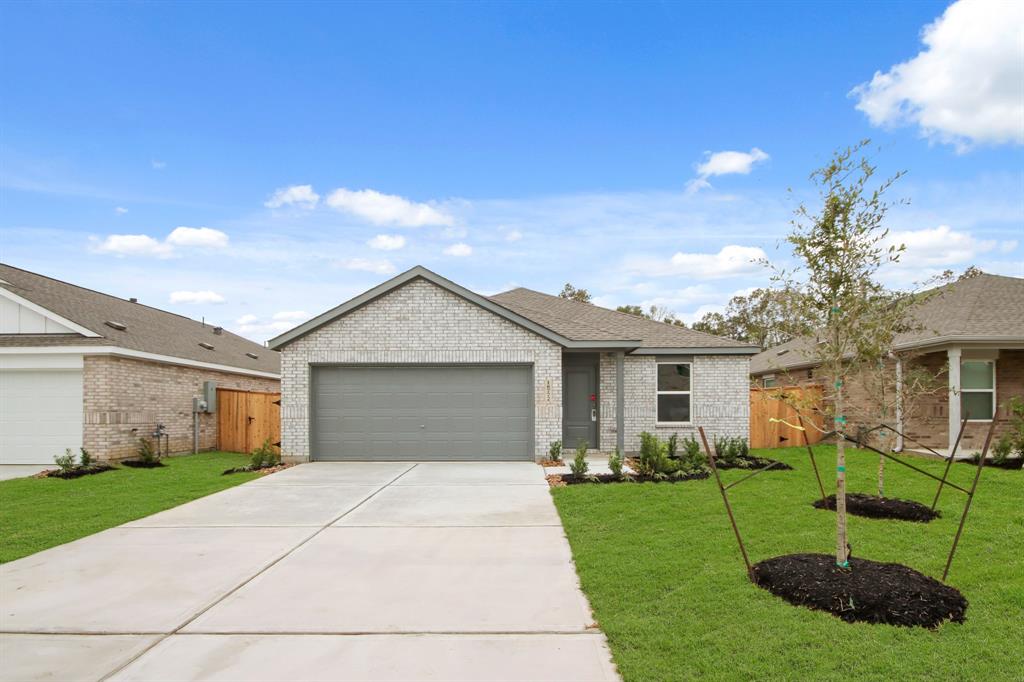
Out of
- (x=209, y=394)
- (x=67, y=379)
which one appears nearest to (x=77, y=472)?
(x=67, y=379)

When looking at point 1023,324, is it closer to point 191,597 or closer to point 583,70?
point 583,70

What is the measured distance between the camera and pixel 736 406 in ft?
53.0

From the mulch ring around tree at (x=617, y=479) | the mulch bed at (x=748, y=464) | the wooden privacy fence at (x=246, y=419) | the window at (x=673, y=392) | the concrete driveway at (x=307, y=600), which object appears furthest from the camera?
the wooden privacy fence at (x=246, y=419)

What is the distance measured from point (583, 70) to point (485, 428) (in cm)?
974

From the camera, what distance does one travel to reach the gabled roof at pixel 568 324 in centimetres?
1448

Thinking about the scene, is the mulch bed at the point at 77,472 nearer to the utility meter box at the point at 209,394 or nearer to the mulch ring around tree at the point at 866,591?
the utility meter box at the point at 209,394

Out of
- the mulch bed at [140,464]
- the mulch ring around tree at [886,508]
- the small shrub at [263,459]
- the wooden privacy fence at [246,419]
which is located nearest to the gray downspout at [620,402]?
the mulch ring around tree at [886,508]

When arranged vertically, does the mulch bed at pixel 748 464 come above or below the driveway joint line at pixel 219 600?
below

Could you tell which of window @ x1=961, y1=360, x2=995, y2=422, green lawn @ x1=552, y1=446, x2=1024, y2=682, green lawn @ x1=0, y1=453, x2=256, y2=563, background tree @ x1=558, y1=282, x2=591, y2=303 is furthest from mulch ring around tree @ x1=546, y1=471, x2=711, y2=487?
background tree @ x1=558, y1=282, x2=591, y2=303

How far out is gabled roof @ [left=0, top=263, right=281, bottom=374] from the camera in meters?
14.4

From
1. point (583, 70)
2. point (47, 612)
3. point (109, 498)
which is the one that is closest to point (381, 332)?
point (109, 498)

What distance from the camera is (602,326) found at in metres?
16.5

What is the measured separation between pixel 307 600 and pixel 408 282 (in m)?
10.2

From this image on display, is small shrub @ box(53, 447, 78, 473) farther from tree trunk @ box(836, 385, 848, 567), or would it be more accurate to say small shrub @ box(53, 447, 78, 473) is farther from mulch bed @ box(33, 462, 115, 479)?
tree trunk @ box(836, 385, 848, 567)
